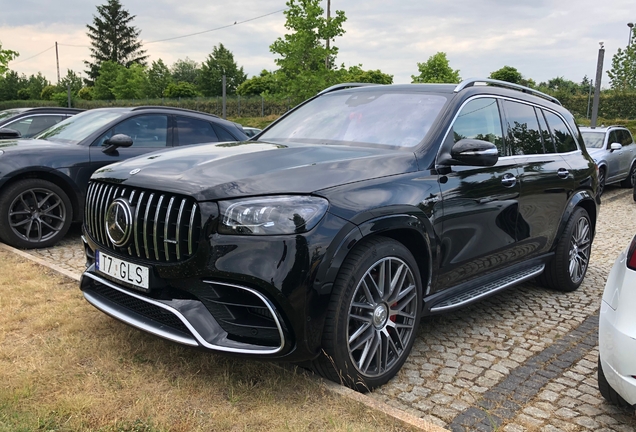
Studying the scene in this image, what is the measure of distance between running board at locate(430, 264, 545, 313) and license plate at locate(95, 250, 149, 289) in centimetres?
177

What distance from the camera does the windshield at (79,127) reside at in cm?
666

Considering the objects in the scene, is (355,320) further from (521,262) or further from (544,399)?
(521,262)

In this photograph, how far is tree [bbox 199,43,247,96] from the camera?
5988cm

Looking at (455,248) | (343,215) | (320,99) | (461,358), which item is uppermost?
(320,99)

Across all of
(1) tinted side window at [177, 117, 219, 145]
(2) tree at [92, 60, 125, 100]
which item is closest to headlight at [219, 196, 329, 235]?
(1) tinted side window at [177, 117, 219, 145]

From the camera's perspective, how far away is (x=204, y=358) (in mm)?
3264

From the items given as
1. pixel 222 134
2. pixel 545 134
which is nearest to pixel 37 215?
pixel 222 134

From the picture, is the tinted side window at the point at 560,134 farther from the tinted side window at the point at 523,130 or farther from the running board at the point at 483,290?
the running board at the point at 483,290

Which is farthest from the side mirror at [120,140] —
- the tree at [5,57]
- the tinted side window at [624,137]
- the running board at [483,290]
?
the tree at [5,57]

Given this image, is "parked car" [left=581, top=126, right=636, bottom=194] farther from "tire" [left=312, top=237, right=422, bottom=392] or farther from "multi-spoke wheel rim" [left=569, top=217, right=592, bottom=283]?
"tire" [left=312, top=237, right=422, bottom=392]

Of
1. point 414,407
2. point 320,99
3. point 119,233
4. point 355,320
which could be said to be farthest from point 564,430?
point 320,99

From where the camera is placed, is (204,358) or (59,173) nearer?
(204,358)

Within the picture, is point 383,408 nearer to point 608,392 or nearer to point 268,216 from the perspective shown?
point 268,216

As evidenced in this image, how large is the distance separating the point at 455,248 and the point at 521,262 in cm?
119
